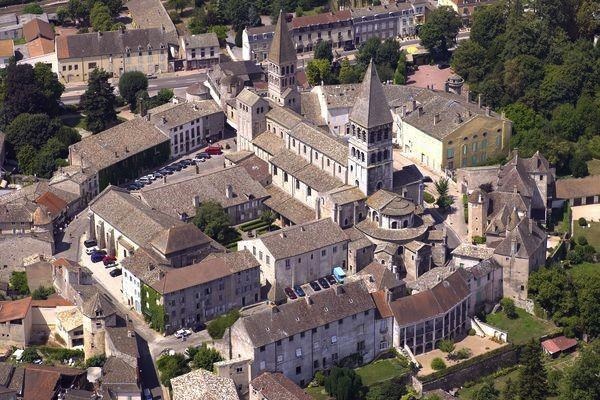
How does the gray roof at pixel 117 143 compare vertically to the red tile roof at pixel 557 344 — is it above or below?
above

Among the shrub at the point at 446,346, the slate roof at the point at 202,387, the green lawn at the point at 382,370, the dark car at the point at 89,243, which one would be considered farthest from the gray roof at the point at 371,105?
the slate roof at the point at 202,387

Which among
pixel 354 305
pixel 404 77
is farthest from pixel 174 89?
pixel 354 305

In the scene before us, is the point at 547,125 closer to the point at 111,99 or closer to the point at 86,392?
the point at 111,99

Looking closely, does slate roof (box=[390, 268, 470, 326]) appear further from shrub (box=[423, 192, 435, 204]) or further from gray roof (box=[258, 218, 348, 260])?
shrub (box=[423, 192, 435, 204])

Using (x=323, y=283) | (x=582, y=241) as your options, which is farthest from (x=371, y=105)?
(x=582, y=241)

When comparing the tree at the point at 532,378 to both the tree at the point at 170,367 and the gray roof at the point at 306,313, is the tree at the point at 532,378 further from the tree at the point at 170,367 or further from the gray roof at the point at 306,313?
the tree at the point at 170,367

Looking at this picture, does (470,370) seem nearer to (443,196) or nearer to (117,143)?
(443,196)

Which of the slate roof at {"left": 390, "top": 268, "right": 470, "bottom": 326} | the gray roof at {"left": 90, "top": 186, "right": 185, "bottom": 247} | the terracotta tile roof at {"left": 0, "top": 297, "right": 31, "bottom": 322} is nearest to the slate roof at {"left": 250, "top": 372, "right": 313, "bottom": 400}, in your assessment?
the slate roof at {"left": 390, "top": 268, "right": 470, "bottom": 326}
